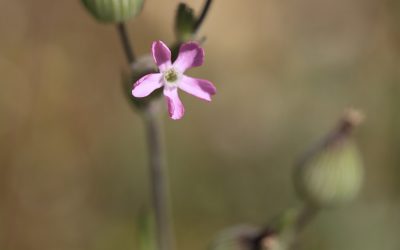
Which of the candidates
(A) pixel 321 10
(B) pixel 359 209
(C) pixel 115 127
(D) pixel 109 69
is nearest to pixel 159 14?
(D) pixel 109 69

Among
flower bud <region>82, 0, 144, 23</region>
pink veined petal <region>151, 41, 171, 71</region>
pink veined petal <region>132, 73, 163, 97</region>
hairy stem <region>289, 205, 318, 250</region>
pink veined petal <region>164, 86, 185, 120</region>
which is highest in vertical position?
flower bud <region>82, 0, 144, 23</region>

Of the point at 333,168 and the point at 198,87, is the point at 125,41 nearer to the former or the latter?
the point at 198,87

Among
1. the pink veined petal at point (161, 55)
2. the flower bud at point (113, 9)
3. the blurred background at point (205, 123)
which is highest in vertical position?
the blurred background at point (205, 123)

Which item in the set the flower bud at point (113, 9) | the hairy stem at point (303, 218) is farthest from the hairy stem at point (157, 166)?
the hairy stem at point (303, 218)

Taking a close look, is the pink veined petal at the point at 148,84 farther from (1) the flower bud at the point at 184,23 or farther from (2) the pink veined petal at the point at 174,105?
(1) the flower bud at the point at 184,23

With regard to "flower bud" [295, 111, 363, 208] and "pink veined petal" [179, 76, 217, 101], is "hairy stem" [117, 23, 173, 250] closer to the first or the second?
"pink veined petal" [179, 76, 217, 101]

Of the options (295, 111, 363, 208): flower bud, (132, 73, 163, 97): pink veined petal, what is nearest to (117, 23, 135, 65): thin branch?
(132, 73, 163, 97): pink veined petal

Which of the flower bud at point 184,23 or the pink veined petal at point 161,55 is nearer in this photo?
the pink veined petal at point 161,55

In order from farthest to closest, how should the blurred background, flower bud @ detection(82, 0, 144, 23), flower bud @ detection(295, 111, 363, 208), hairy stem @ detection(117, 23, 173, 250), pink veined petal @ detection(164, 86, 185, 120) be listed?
the blurred background → flower bud @ detection(295, 111, 363, 208) → hairy stem @ detection(117, 23, 173, 250) → flower bud @ detection(82, 0, 144, 23) → pink veined petal @ detection(164, 86, 185, 120)
